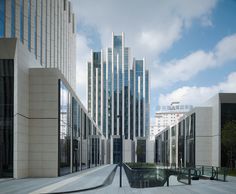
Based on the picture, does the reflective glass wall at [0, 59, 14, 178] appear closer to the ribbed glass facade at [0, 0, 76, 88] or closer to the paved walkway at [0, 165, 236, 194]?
the paved walkway at [0, 165, 236, 194]

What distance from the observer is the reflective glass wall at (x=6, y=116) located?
2594cm

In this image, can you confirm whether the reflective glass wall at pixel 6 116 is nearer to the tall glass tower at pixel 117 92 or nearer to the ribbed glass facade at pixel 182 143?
the ribbed glass facade at pixel 182 143

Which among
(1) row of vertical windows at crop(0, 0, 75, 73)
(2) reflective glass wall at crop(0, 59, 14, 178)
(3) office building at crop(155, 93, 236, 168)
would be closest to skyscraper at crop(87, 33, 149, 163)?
(1) row of vertical windows at crop(0, 0, 75, 73)

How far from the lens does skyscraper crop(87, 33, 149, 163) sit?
136 meters

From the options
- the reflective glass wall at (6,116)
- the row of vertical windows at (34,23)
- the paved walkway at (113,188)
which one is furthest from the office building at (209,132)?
the reflective glass wall at (6,116)

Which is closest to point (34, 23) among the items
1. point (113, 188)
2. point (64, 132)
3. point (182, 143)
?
point (64, 132)

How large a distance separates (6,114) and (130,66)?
115m

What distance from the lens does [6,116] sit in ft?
86.3

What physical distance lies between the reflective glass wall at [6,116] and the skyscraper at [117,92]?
354 feet

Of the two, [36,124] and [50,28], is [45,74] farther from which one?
[50,28]

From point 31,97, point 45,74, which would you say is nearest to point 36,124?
point 31,97

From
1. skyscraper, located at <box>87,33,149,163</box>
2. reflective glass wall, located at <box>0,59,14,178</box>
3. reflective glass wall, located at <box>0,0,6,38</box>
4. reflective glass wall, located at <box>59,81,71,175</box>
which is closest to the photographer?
reflective glass wall, located at <box>0,59,14,178</box>

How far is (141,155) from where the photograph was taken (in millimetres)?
102750

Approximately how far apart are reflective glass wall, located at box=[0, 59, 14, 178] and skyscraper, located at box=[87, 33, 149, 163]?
10790 centimetres
